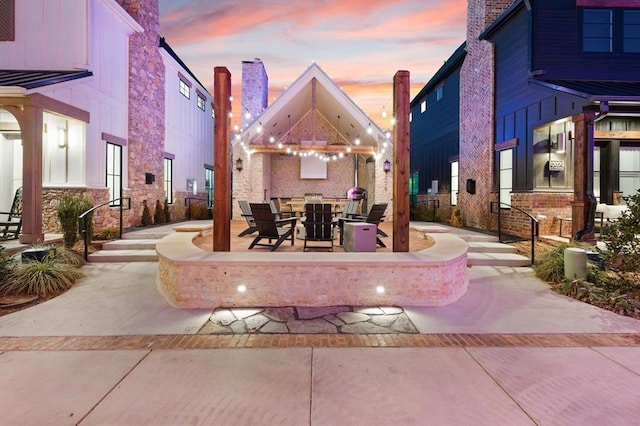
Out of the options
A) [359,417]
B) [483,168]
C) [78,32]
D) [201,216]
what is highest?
[78,32]

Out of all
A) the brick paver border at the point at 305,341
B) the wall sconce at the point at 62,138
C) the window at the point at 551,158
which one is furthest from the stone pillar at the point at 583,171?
the wall sconce at the point at 62,138

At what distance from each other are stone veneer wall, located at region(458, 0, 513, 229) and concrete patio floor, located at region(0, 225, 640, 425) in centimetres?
662

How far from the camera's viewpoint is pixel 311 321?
3904mm

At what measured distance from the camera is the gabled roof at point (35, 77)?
6641mm

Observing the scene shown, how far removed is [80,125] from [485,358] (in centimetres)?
979

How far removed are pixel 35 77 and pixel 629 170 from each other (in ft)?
54.9

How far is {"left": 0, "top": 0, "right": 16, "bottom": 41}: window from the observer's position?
25.9 feet

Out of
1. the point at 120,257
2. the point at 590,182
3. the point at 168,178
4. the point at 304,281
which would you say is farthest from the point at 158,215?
the point at 590,182

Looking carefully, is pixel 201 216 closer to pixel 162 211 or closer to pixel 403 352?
pixel 162 211

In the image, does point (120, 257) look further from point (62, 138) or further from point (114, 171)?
point (114, 171)

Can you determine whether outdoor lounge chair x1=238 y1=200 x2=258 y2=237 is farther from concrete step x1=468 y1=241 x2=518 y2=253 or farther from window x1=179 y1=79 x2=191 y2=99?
window x1=179 y1=79 x2=191 y2=99

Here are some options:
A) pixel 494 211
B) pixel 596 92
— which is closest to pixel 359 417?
pixel 596 92

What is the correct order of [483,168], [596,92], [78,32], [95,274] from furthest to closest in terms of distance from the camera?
1. [483,168]
2. [78,32]
3. [596,92]
4. [95,274]

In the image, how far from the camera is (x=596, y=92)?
23.0 ft
